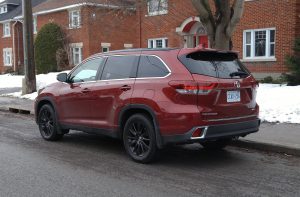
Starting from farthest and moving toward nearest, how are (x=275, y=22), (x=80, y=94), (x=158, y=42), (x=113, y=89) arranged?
(x=158, y=42)
(x=275, y=22)
(x=80, y=94)
(x=113, y=89)

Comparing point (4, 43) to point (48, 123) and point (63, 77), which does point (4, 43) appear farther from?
point (63, 77)

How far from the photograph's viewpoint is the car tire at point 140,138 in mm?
6684

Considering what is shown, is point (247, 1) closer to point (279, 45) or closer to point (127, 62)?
point (279, 45)

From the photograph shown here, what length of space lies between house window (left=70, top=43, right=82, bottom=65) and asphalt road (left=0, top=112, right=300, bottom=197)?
80.2 ft

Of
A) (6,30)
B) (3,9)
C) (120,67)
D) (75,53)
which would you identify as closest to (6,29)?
(6,30)

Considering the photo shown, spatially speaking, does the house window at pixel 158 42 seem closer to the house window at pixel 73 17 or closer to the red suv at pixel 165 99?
the house window at pixel 73 17

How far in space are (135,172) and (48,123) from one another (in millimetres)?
3264

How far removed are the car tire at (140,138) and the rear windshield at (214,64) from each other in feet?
3.51

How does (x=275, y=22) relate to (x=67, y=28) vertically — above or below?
below

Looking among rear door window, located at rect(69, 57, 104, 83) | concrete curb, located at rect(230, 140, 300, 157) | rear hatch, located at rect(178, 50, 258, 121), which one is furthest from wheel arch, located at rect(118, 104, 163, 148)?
concrete curb, located at rect(230, 140, 300, 157)

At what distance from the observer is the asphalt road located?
552 centimetres

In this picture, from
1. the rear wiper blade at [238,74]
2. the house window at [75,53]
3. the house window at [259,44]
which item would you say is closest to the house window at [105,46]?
the house window at [75,53]

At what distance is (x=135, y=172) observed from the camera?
642cm

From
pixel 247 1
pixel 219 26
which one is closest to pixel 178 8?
pixel 247 1
